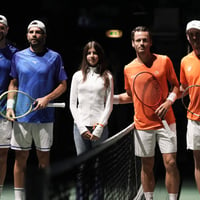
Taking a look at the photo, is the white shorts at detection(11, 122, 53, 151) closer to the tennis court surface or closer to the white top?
the white top

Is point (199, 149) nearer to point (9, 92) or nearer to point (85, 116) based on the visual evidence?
point (85, 116)

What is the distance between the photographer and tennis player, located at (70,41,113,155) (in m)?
3.97

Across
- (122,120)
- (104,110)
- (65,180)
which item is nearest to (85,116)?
(104,110)

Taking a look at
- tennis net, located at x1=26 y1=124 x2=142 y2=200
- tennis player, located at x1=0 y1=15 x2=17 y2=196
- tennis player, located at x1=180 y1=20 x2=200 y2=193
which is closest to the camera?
tennis net, located at x1=26 y1=124 x2=142 y2=200

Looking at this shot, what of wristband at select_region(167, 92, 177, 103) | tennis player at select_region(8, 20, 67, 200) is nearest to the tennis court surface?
wristband at select_region(167, 92, 177, 103)

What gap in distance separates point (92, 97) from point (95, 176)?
1054 millimetres

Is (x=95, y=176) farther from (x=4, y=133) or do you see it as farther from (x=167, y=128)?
(x=4, y=133)

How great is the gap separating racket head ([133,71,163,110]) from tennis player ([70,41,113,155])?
7.5 inches

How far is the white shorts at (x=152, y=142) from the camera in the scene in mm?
4023

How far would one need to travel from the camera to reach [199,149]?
399cm

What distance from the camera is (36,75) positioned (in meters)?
4.03

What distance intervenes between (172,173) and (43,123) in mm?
962

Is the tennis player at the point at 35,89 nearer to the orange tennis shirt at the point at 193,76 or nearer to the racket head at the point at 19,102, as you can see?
the racket head at the point at 19,102

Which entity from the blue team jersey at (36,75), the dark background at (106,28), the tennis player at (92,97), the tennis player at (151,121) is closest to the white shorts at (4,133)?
the blue team jersey at (36,75)
